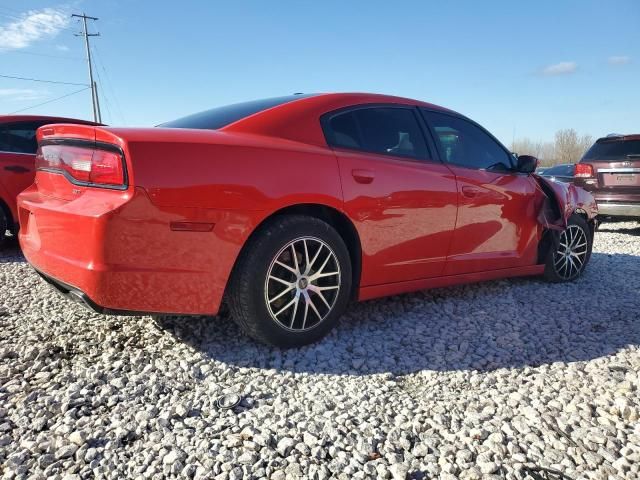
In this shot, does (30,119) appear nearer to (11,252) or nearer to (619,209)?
(11,252)

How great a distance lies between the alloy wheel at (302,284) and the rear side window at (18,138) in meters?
4.07

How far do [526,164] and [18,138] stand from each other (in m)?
5.28

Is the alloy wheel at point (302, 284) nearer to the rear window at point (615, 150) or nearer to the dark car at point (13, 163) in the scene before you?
the dark car at point (13, 163)

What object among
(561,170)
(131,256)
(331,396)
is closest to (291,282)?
(331,396)

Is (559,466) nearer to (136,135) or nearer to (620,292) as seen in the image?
(136,135)

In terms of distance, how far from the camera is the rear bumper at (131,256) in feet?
7.13

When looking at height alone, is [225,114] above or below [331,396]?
above

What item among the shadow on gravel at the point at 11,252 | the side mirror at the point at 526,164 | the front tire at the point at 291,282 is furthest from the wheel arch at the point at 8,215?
the side mirror at the point at 526,164

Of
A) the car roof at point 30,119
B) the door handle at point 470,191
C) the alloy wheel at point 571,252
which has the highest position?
the car roof at point 30,119

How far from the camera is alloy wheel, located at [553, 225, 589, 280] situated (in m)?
4.42

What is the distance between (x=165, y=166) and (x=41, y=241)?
939 mm

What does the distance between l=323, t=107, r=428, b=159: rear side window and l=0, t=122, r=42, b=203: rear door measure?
13.1 feet

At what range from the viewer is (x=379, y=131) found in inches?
124

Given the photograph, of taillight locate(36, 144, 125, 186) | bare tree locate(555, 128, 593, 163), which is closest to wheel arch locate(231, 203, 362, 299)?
taillight locate(36, 144, 125, 186)
